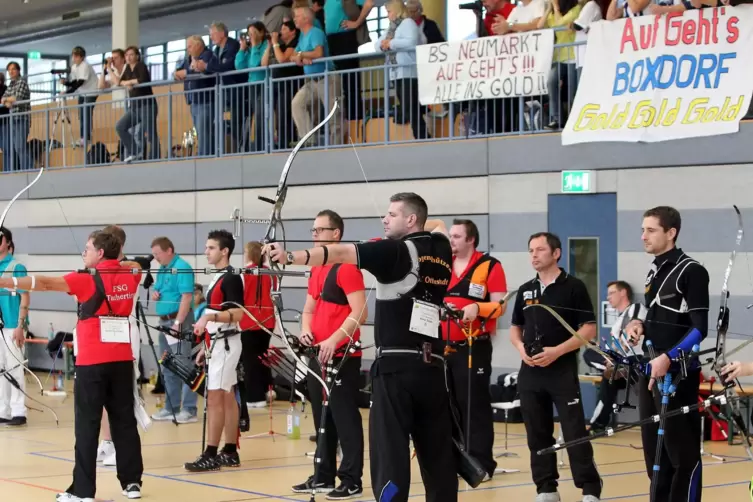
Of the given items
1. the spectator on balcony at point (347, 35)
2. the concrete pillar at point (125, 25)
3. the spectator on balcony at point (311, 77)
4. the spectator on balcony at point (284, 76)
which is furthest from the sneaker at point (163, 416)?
the concrete pillar at point (125, 25)

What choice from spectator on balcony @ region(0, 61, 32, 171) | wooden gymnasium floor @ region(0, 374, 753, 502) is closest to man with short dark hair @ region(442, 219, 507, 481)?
wooden gymnasium floor @ region(0, 374, 753, 502)

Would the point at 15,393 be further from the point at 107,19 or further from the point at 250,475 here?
the point at 107,19

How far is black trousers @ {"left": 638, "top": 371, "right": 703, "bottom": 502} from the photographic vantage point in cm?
613

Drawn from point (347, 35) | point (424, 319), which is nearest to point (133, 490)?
point (424, 319)

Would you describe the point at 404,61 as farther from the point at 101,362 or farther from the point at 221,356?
the point at 101,362

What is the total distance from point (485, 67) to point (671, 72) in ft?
6.40

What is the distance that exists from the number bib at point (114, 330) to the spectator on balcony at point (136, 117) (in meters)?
8.35

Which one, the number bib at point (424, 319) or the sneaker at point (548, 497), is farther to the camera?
the sneaker at point (548, 497)

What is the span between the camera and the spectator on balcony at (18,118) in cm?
1716

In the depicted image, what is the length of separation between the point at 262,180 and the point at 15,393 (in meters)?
3.83

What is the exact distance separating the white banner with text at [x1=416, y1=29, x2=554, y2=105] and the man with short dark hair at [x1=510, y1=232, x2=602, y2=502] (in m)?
4.21

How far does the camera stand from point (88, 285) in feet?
23.5

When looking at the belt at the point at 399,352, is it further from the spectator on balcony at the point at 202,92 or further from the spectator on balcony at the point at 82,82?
the spectator on balcony at the point at 82,82

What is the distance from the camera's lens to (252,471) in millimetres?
8562
